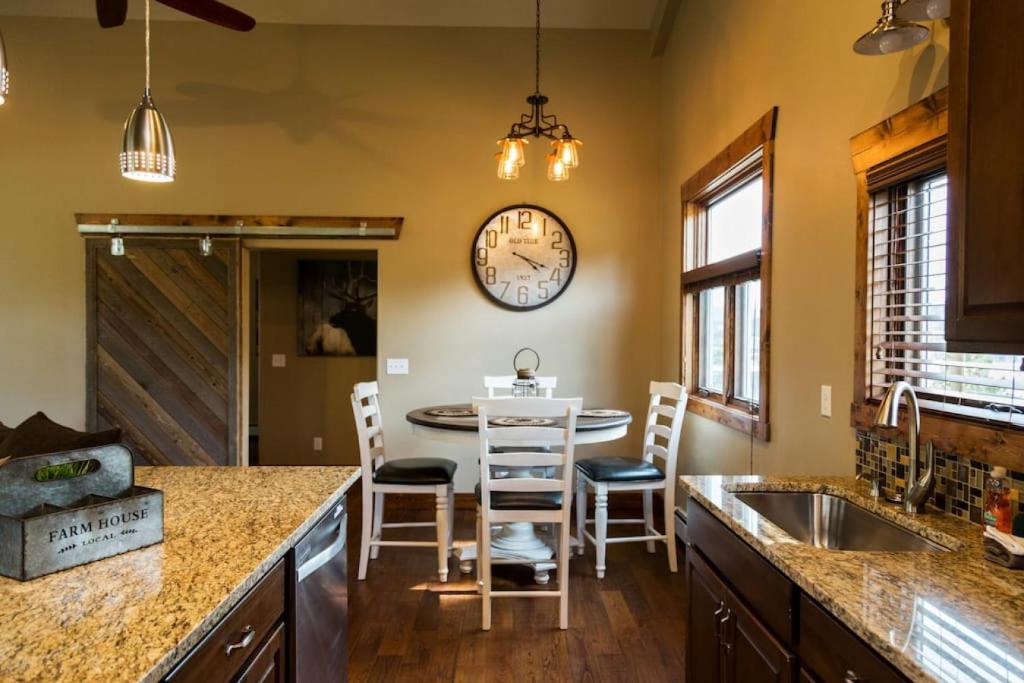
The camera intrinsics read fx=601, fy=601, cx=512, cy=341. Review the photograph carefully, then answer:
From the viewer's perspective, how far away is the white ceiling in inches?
163

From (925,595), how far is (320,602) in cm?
138

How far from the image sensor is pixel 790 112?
98.5 inches

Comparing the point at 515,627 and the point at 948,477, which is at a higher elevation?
the point at 948,477

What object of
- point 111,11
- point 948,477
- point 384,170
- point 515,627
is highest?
point 111,11

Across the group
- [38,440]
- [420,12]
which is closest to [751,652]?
[38,440]

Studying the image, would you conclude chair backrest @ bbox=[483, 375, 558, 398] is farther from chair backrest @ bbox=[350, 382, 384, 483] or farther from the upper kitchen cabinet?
the upper kitchen cabinet

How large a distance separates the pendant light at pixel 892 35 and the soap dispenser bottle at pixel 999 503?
104cm

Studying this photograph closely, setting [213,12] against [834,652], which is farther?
[213,12]

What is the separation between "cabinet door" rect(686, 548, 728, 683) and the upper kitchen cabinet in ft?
2.99

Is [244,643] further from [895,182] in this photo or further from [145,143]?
[895,182]

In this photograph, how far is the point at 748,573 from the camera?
146 cm

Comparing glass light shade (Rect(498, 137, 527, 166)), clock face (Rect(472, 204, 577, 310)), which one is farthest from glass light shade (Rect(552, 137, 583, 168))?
clock face (Rect(472, 204, 577, 310))

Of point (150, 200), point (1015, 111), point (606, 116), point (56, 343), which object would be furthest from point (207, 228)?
point (1015, 111)

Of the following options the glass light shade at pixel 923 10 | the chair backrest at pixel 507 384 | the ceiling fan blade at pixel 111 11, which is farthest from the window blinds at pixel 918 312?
the ceiling fan blade at pixel 111 11
